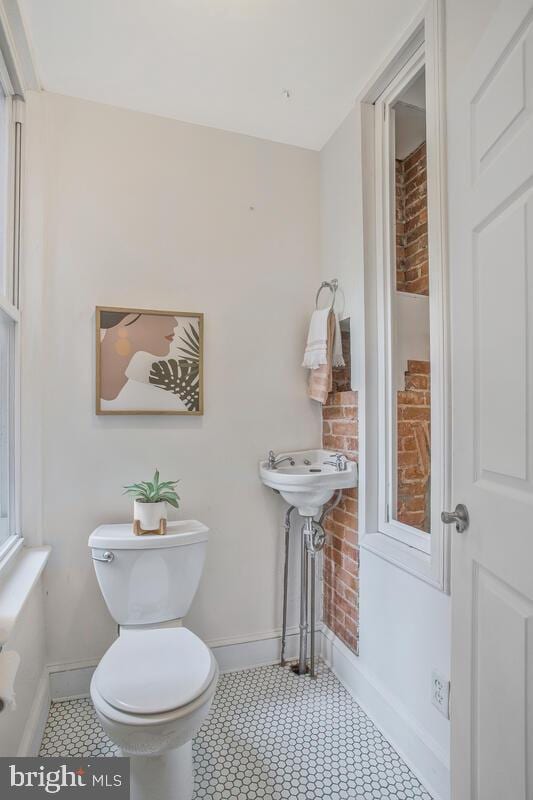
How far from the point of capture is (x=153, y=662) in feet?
4.54

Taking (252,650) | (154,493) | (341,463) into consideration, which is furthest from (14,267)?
(252,650)

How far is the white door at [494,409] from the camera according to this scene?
87 centimetres

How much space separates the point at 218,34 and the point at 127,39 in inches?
13.7

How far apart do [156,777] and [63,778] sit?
0.89ft

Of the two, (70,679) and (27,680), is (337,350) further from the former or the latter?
(70,679)

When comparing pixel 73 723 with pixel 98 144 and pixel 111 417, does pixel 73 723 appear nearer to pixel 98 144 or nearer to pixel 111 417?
pixel 111 417

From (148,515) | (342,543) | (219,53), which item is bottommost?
(342,543)

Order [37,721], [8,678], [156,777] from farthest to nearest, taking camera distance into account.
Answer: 1. [37,721]
2. [156,777]
3. [8,678]

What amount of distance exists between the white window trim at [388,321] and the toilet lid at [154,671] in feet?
2.63

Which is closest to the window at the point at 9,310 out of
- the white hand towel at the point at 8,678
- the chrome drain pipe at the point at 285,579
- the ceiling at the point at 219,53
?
the ceiling at the point at 219,53

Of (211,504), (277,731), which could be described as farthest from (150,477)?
(277,731)

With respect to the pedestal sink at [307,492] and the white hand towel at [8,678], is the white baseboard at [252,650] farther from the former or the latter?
the white hand towel at [8,678]

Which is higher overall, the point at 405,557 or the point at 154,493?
→ the point at 154,493

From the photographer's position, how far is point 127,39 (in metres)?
1.62
